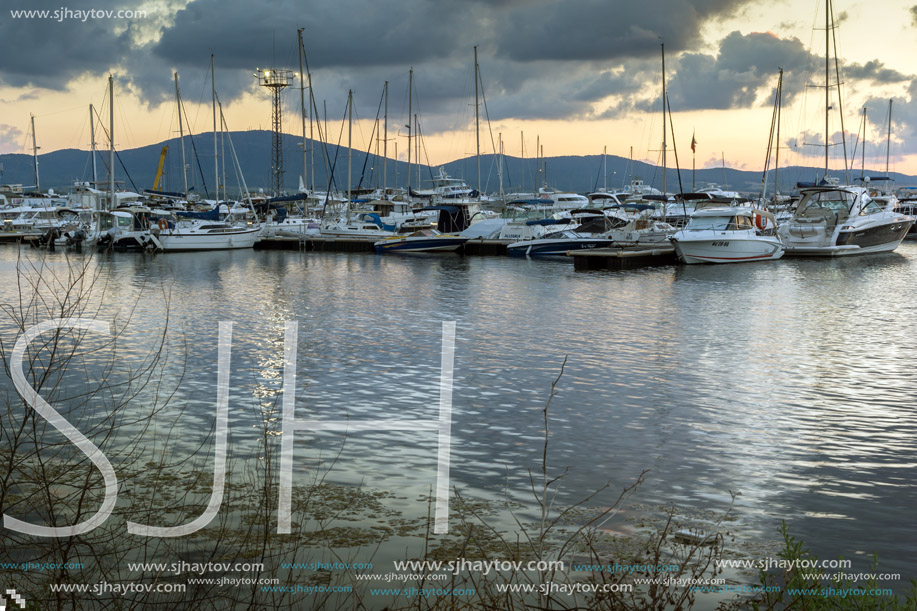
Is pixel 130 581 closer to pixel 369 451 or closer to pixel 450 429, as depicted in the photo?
pixel 369 451

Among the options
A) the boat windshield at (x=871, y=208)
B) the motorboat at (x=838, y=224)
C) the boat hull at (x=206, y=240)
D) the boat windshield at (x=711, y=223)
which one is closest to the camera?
the boat windshield at (x=711, y=223)

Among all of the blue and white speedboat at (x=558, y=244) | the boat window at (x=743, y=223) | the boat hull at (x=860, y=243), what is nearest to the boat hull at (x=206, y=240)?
the blue and white speedboat at (x=558, y=244)

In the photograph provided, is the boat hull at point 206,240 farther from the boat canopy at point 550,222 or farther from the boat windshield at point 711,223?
the boat windshield at point 711,223

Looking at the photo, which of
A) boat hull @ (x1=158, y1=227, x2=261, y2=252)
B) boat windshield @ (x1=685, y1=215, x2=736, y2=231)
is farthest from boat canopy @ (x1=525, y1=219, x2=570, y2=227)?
boat hull @ (x1=158, y1=227, x2=261, y2=252)

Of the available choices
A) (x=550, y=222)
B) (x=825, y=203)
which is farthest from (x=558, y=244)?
(x=825, y=203)

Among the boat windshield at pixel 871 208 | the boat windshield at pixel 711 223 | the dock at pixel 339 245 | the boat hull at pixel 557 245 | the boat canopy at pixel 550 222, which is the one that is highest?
the boat windshield at pixel 871 208

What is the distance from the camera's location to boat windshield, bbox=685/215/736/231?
44.2 metres

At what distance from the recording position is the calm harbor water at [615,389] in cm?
921

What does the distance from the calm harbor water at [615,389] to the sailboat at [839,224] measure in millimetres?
15097

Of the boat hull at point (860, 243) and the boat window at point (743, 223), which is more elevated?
the boat window at point (743, 223)

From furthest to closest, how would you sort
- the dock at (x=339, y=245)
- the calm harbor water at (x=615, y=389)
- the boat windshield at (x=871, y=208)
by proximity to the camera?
the dock at (x=339, y=245)
the boat windshield at (x=871, y=208)
the calm harbor water at (x=615, y=389)

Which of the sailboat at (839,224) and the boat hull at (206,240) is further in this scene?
the boat hull at (206,240)

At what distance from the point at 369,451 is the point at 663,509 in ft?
12.3

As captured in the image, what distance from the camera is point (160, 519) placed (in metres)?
7.96
